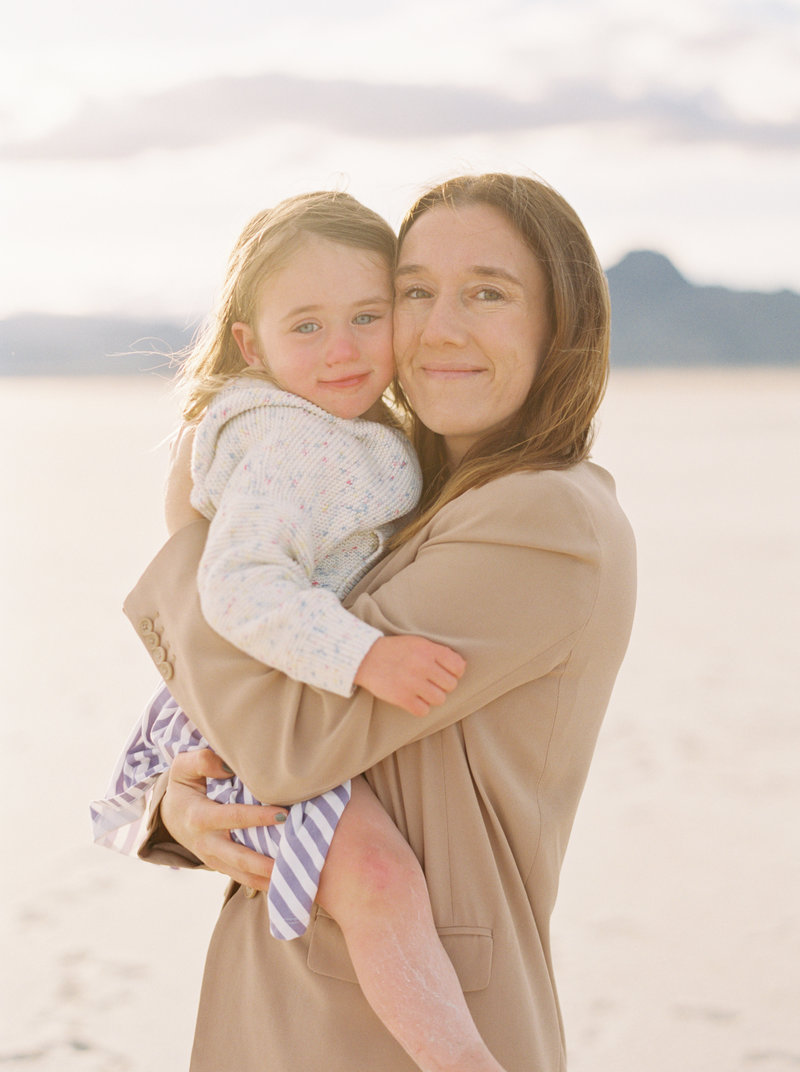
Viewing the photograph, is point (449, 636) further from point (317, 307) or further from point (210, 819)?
point (317, 307)

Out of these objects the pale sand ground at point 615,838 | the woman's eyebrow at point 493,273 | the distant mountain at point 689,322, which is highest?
the woman's eyebrow at point 493,273

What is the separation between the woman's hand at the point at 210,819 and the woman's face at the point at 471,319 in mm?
750

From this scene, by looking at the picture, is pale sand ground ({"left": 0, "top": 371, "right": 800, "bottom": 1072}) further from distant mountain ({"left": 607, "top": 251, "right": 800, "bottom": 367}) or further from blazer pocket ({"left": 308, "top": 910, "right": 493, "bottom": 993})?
distant mountain ({"left": 607, "top": 251, "right": 800, "bottom": 367})

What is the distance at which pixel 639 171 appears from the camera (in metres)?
30.3

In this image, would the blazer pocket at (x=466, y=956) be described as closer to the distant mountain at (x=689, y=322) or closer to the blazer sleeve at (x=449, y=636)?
the blazer sleeve at (x=449, y=636)

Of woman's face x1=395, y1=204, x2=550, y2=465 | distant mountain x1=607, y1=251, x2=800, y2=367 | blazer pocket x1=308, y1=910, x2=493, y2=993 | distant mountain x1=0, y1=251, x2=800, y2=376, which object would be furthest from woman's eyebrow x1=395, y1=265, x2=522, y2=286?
distant mountain x1=607, y1=251, x2=800, y2=367

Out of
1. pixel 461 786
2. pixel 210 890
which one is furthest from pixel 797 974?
pixel 461 786

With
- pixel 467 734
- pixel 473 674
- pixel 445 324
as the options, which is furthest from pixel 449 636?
pixel 445 324

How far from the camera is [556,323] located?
2146mm

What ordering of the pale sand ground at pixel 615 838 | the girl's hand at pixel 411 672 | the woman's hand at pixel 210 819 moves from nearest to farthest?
the girl's hand at pixel 411 672 → the woman's hand at pixel 210 819 → the pale sand ground at pixel 615 838

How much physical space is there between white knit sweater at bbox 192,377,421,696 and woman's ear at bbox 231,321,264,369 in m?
0.18

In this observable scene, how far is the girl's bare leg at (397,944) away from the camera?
5.66 ft

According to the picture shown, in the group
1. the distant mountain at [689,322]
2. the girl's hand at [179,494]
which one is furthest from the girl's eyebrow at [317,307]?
the distant mountain at [689,322]

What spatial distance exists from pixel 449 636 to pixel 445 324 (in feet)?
2.02
